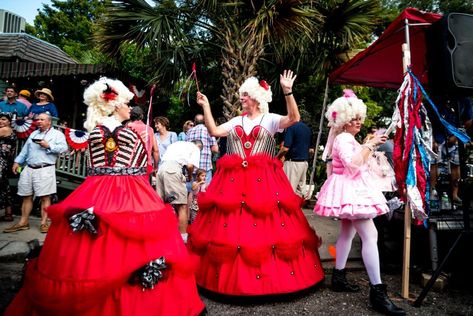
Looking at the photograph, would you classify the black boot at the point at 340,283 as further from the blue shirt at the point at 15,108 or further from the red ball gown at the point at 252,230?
the blue shirt at the point at 15,108

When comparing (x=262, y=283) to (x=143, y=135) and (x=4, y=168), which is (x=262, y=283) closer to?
(x=143, y=135)

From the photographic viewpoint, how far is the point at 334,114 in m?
3.29

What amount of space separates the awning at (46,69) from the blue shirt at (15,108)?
2.67 metres

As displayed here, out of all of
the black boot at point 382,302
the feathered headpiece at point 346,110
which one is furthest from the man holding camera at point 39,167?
the black boot at point 382,302

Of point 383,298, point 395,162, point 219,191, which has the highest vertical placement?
point 395,162

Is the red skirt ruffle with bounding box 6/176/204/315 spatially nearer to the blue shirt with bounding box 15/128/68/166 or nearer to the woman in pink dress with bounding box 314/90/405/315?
the woman in pink dress with bounding box 314/90/405/315

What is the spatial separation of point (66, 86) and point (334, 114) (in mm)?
11349

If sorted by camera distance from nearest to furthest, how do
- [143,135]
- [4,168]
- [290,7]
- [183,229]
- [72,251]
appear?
1. [72,251]
2. [143,135]
3. [183,229]
4. [4,168]
5. [290,7]

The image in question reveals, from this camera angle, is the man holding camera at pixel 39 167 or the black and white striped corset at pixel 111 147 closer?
the black and white striped corset at pixel 111 147

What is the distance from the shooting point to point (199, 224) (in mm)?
3312

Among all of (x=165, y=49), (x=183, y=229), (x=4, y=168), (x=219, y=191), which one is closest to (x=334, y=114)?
(x=219, y=191)

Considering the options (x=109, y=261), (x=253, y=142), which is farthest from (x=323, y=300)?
(x=109, y=261)

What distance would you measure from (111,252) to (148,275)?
287mm

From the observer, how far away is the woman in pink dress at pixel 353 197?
292 cm
